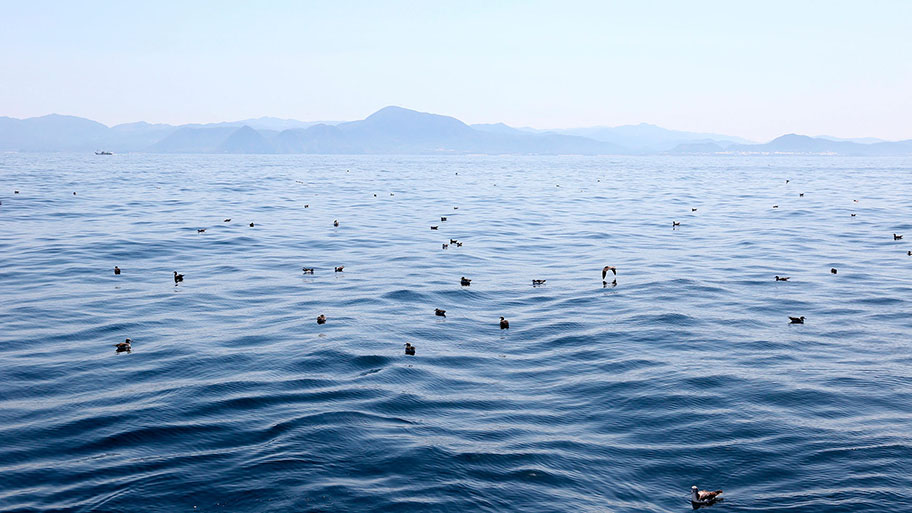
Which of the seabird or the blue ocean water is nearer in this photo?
the seabird

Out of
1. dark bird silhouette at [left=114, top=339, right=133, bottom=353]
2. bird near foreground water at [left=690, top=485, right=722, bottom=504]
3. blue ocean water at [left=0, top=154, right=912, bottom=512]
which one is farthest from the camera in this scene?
dark bird silhouette at [left=114, top=339, right=133, bottom=353]

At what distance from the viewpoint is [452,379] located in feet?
61.6

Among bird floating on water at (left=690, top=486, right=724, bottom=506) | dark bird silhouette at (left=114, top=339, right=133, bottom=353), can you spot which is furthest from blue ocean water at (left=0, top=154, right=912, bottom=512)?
dark bird silhouette at (left=114, top=339, right=133, bottom=353)

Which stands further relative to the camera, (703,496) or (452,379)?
(452,379)

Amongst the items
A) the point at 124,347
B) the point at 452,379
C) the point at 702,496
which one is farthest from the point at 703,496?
the point at 124,347

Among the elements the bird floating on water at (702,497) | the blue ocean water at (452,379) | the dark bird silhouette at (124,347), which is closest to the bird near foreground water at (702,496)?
the bird floating on water at (702,497)

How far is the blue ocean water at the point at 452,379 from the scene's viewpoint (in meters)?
12.8

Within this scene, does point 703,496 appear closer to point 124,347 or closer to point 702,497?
point 702,497

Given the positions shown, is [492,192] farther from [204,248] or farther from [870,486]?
[870,486]

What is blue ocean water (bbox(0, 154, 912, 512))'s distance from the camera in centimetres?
1277

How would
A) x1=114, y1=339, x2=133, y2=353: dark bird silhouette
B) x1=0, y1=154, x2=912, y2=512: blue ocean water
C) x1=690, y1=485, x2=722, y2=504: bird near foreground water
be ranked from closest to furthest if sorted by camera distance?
x1=690, y1=485, x2=722, y2=504: bird near foreground water
x1=0, y1=154, x2=912, y2=512: blue ocean water
x1=114, y1=339, x2=133, y2=353: dark bird silhouette

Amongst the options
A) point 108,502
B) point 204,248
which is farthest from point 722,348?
point 204,248

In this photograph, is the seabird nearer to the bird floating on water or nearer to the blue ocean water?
the bird floating on water

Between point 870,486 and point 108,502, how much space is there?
14.0 meters
